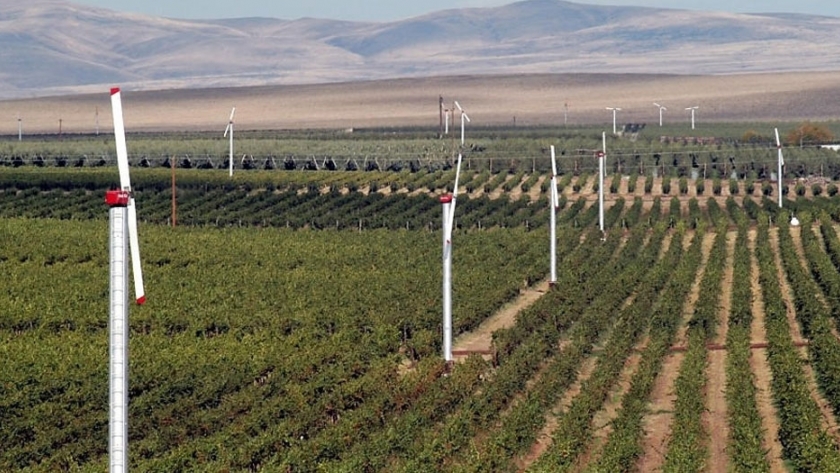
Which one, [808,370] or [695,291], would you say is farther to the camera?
[695,291]

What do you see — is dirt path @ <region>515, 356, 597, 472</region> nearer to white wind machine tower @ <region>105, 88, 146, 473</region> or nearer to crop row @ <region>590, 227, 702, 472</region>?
crop row @ <region>590, 227, 702, 472</region>

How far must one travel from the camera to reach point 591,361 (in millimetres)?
42469

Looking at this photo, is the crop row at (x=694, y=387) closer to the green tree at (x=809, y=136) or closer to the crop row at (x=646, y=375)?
the crop row at (x=646, y=375)

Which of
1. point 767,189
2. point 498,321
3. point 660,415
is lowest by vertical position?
point 767,189

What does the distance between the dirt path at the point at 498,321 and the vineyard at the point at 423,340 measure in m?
0.19

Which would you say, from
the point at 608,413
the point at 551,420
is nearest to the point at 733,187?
the point at 608,413

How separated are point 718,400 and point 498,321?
14342mm

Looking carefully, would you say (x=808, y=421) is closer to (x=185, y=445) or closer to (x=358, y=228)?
(x=185, y=445)

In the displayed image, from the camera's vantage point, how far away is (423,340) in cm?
4331

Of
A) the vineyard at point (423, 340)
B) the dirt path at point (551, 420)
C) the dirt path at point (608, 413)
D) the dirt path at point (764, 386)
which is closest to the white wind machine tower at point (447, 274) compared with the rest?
the vineyard at point (423, 340)

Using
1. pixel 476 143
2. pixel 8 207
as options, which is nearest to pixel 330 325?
pixel 8 207

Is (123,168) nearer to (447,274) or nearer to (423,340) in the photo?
(447,274)

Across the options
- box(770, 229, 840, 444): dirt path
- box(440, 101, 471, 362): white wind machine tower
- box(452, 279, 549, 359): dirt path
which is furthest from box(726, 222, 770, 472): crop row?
box(440, 101, 471, 362): white wind machine tower

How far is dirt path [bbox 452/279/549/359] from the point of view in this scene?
1796 inches
